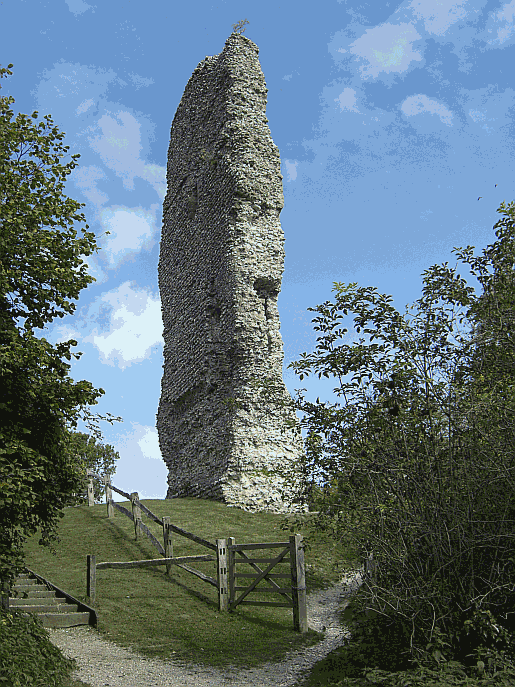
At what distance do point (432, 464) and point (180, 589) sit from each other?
7.06 meters

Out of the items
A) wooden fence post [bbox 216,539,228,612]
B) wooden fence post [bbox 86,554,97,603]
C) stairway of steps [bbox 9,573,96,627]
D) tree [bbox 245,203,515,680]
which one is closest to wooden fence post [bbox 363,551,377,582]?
tree [bbox 245,203,515,680]

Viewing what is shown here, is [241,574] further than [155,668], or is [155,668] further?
[241,574]

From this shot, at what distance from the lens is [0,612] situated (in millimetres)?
7270

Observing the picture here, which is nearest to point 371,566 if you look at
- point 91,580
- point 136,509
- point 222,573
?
point 222,573

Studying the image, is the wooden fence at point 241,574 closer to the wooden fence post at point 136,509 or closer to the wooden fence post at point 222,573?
the wooden fence post at point 222,573

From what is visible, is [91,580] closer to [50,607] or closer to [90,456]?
[50,607]

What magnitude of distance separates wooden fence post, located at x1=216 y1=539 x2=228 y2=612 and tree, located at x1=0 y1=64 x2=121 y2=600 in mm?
4108

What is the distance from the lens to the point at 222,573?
11.1 meters

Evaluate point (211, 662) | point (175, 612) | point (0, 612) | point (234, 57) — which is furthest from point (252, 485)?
point (234, 57)

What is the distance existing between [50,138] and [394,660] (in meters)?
7.36

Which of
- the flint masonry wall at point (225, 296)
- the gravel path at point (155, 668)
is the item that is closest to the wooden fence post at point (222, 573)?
the gravel path at point (155, 668)

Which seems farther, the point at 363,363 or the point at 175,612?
the point at 175,612

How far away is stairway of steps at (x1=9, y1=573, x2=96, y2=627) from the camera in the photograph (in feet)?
31.3

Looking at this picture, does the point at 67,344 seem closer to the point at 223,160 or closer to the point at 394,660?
the point at 394,660
